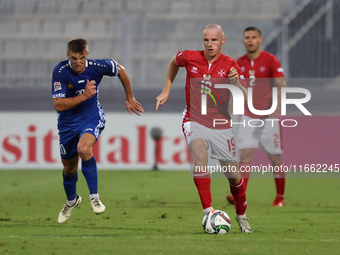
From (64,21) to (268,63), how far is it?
8853 mm

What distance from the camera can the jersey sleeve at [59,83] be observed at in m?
5.26

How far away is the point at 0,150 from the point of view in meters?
11.8

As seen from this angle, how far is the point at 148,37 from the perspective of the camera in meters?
14.0

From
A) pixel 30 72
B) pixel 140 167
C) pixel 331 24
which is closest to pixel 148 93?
pixel 140 167

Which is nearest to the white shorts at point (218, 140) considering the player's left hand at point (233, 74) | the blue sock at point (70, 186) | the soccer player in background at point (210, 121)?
the soccer player in background at point (210, 121)

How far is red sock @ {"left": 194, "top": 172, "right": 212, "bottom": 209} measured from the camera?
464 centimetres

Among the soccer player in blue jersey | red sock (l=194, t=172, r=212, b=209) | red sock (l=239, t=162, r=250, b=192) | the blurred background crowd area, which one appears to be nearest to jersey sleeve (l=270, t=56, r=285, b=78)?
red sock (l=239, t=162, r=250, b=192)

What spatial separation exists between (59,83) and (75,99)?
0.26 meters

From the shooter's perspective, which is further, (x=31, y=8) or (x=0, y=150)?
(x=31, y=8)

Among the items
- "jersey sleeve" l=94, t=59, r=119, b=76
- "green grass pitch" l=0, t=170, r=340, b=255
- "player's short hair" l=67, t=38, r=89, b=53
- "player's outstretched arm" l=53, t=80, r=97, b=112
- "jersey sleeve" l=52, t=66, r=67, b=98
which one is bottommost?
"green grass pitch" l=0, t=170, r=340, b=255

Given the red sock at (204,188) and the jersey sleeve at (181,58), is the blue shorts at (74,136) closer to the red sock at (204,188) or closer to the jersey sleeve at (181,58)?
the jersey sleeve at (181,58)

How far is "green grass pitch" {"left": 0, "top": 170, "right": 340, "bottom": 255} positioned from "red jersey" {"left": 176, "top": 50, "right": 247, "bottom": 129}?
1.08 metres

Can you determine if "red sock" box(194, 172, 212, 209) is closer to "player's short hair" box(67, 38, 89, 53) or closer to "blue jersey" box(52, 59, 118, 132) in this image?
"blue jersey" box(52, 59, 118, 132)

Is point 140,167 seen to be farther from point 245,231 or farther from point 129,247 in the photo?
point 129,247
